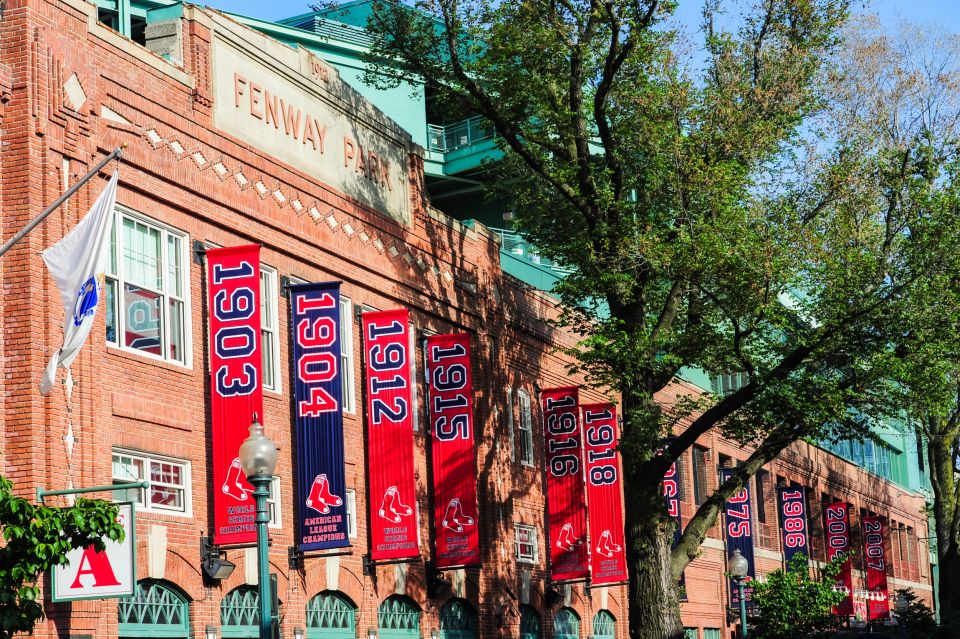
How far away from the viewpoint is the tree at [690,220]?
25.6 meters

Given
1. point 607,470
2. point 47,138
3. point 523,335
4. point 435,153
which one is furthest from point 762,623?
point 47,138

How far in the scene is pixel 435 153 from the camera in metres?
45.9

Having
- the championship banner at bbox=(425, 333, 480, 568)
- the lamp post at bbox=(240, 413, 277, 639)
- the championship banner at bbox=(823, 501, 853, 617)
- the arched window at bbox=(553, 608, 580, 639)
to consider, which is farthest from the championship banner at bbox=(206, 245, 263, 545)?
the championship banner at bbox=(823, 501, 853, 617)

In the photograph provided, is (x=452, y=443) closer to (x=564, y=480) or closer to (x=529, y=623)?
(x=564, y=480)

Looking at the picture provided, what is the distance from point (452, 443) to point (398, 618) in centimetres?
351

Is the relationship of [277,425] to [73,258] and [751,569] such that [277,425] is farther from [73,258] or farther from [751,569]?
[751,569]

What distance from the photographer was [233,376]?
19.8 m

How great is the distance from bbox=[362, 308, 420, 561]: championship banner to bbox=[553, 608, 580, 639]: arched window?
975 cm

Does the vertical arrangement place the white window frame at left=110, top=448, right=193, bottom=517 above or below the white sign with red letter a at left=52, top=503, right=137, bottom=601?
above

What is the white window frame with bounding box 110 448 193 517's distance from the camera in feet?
59.6

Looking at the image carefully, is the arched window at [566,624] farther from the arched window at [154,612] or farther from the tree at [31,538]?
the tree at [31,538]

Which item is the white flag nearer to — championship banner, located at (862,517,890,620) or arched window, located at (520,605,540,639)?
arched window, located at (520,605,540,639)

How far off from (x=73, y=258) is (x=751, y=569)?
32922 millimetres

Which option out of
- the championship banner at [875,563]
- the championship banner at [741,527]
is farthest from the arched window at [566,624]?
the championship banner at [875,563]
